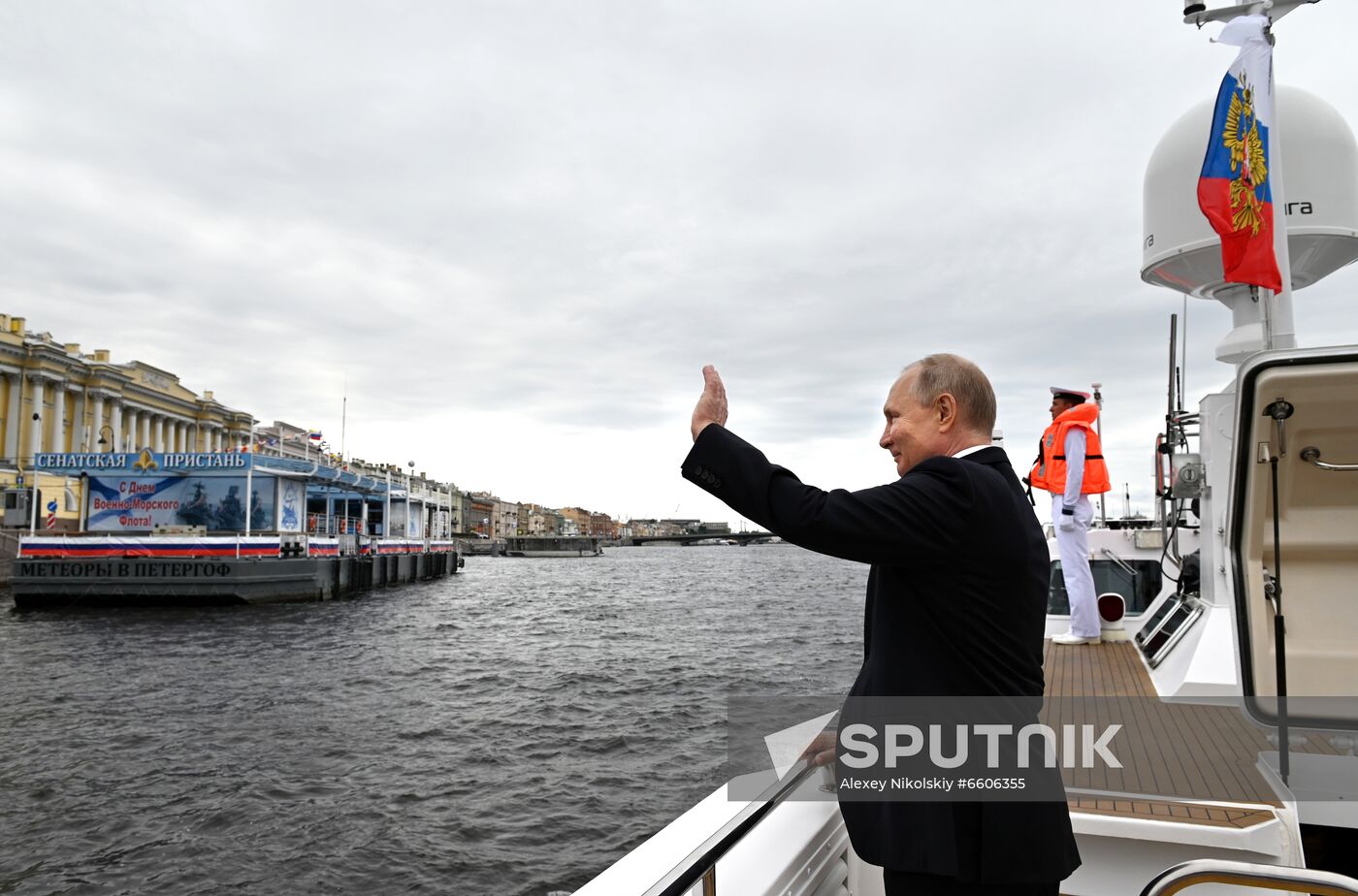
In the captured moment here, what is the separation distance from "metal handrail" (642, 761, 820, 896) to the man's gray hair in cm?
117

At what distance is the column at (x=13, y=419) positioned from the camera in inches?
2122

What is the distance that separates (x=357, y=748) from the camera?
11.4 metres

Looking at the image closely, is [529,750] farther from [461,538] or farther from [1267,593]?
[461,538]

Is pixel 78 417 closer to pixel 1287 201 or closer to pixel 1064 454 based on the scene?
pixel 1064 454

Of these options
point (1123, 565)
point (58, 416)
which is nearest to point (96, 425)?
point (58, 416)

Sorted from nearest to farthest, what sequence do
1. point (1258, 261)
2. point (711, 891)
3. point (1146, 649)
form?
point (711, 891), point (1258, 261), point (1146, 649)

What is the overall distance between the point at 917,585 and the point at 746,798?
168cm

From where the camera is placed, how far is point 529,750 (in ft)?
36.4

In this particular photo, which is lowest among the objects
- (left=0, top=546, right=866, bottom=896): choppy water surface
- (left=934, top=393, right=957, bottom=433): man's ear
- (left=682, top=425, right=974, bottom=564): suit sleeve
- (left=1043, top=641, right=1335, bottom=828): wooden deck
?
(left=0, top=546, right=866, bottom=896): choppy water surface

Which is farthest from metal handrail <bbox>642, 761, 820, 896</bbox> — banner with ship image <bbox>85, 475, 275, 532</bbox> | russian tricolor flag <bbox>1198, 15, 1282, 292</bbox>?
banner with ship image <bbox>85, 475, 275, 532</bbox>

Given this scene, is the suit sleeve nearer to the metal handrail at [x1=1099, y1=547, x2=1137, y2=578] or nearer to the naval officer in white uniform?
the naval officer in white uniform

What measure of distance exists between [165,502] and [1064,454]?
38133 millimetres

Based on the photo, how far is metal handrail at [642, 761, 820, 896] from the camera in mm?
1817

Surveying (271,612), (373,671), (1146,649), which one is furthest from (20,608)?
(1146,649)
